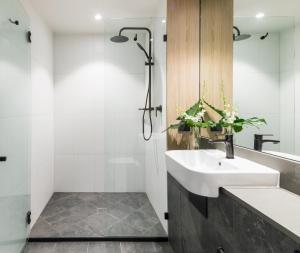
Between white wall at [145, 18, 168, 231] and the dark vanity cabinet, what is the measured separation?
1.02ft

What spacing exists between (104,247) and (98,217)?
499 millimetres

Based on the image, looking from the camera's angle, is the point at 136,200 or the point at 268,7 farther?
the point at 136,200

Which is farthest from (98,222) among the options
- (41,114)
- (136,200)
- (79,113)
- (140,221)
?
(79,113)

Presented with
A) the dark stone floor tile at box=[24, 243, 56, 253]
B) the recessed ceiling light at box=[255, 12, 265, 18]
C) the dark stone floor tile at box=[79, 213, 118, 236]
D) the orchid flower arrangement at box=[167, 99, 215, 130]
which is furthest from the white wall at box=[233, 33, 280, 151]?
the dark stone floor tile at box=[24, 243, 56, 253]

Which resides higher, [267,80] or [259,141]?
[267,80]

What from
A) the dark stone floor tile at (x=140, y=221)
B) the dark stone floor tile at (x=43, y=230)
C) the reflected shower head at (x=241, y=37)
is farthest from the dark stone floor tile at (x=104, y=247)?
the reflected shower head at (x=241, y=37)

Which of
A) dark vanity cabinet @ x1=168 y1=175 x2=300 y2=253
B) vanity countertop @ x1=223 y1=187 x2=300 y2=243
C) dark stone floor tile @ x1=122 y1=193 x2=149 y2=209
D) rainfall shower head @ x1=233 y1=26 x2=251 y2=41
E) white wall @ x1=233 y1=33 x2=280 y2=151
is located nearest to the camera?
vanity countertop @ x1=223 y1=187 x2=300 y2=243

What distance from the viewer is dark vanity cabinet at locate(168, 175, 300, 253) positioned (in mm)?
933

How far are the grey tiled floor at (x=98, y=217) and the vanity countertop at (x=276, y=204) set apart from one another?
161 cm

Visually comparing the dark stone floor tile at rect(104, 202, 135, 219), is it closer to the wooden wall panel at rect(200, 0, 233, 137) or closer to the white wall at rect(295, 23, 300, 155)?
the wooden wall panel at rect(200, 0, 233, 137)

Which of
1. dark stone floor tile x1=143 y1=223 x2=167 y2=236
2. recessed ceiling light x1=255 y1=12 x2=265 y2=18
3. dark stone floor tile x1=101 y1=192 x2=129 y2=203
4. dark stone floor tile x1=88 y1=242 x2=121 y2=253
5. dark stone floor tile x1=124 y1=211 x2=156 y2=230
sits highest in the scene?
recessed ceiling light x1=255 y1=12 x2=265 y2=18

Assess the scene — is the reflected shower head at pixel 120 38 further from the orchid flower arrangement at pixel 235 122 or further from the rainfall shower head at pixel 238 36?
the orchid flower arrangement at pixel 235 122

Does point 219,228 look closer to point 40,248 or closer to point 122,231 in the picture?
point 122,231

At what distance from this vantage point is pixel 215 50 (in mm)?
2291
